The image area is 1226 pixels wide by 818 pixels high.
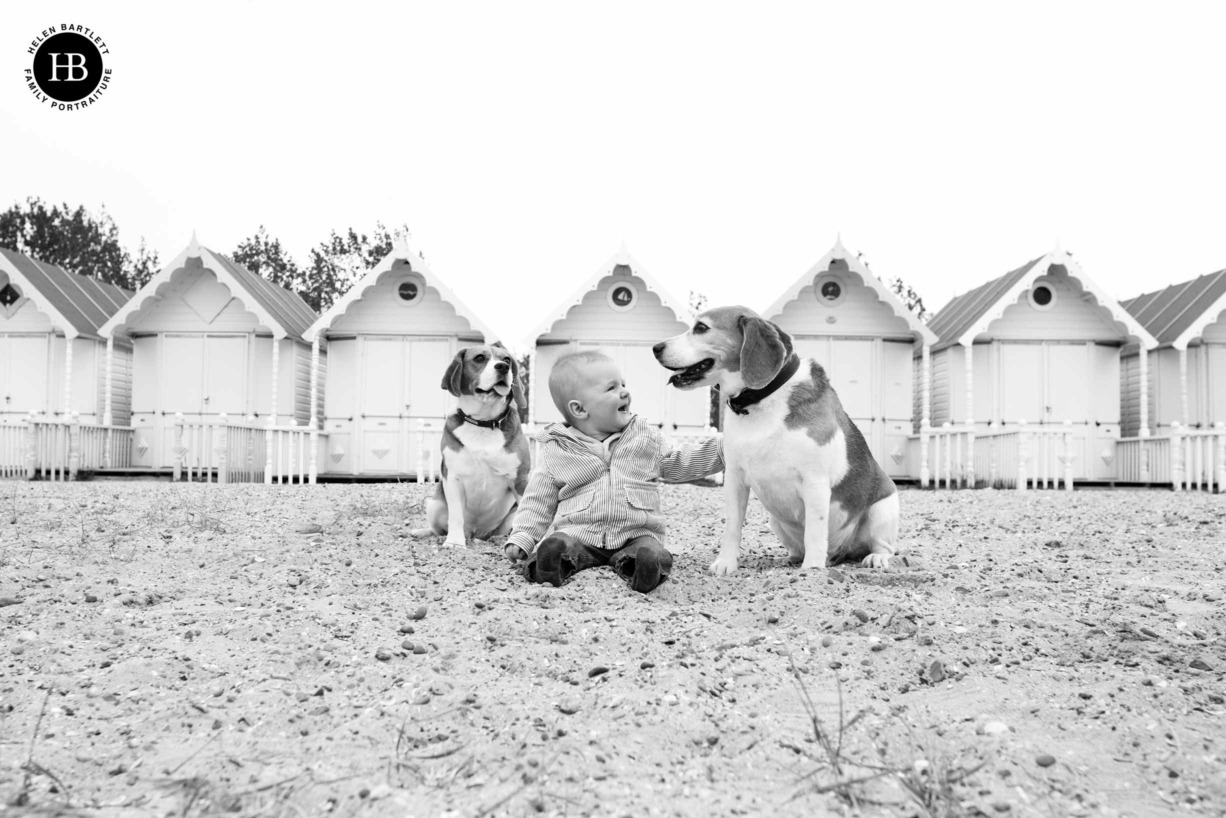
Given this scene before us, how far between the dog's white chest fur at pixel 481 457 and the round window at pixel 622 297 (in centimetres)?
1220

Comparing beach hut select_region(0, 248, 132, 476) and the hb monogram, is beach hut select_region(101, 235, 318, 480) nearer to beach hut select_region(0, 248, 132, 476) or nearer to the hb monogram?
beach hut select_region(0, 248, 132, 476)

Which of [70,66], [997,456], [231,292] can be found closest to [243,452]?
[231,292]

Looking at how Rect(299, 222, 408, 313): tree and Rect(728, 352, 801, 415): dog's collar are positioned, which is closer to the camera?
Rect(728, 352, 801, 415): dog's collar

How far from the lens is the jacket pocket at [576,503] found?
476 cm

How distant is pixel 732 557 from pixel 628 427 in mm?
848

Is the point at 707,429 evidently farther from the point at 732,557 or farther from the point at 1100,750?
the point at 1100,750

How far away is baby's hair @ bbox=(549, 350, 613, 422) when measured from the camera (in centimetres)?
479

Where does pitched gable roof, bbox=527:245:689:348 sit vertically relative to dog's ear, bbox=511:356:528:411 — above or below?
above

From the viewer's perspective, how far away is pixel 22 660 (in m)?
3.36

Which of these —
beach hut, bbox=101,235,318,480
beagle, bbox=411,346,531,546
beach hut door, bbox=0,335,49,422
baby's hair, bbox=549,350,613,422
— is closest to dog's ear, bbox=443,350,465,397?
beagle, bbox=411,346,531,546

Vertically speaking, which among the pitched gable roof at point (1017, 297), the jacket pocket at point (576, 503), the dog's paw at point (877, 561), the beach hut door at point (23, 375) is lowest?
the dog's paw at point (877, 561)

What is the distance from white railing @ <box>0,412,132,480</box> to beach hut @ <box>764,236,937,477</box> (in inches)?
500

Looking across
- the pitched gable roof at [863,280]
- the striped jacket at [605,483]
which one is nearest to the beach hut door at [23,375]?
the pitched gable roof at [863,280]

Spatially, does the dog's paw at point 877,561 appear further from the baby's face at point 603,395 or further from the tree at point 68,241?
the tree at point 68,241
